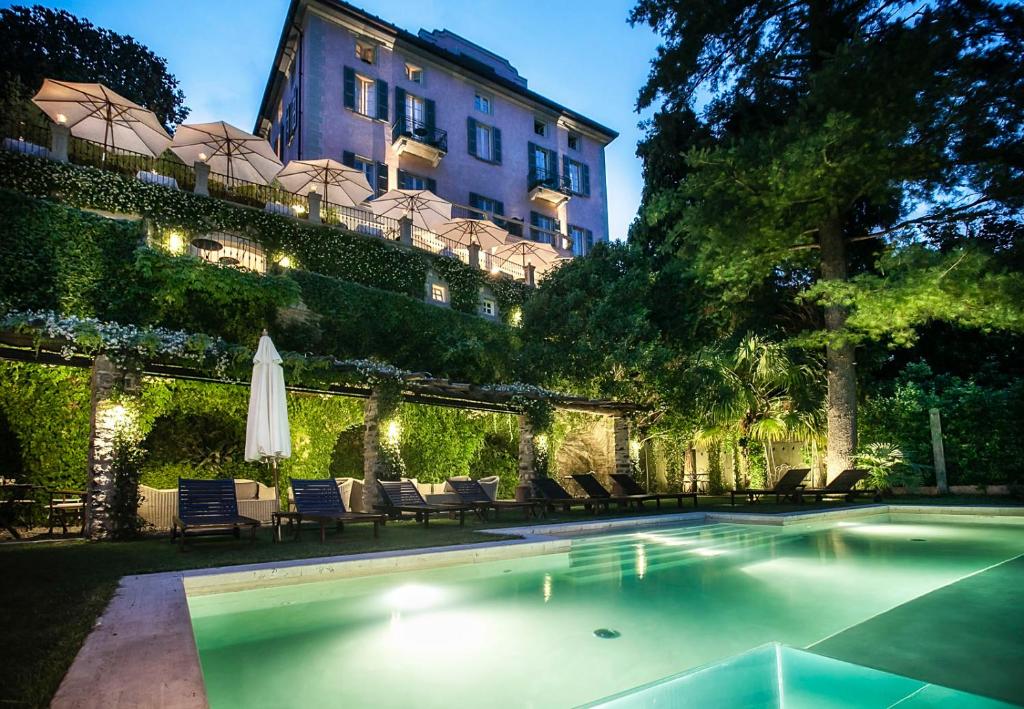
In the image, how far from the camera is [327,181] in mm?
20547

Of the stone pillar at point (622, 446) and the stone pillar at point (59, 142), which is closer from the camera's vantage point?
the stone pillar at point (622, 446)

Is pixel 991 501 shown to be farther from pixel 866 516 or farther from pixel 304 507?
pixel 304 507

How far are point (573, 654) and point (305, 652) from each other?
1.78 m

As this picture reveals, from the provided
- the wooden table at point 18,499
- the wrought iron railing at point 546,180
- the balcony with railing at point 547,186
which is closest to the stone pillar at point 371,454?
the wooden table at point 18,499

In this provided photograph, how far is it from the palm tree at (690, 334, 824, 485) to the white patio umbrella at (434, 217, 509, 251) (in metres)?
11.2

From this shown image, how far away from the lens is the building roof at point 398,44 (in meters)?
24.6

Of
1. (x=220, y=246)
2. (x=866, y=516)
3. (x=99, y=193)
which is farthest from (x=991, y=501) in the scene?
(x=99, y=193)

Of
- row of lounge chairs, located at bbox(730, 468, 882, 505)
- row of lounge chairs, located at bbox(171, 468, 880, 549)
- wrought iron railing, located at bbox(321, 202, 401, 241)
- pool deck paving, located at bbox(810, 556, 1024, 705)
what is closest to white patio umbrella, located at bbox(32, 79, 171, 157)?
wrought iron railing, located at bbox(321, 202, 401, 241)

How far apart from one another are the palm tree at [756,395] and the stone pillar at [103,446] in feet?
40.0

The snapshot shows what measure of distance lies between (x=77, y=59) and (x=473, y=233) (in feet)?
48.3

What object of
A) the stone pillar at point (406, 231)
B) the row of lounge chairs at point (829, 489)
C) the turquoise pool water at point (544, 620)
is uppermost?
the stone pillar at point (406, 231)

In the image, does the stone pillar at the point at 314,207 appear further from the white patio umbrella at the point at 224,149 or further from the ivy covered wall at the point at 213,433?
the ivy covered wall at the point at 213,433

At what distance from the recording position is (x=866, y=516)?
11.9m

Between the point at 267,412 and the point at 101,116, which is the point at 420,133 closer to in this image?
the point at 101,116
